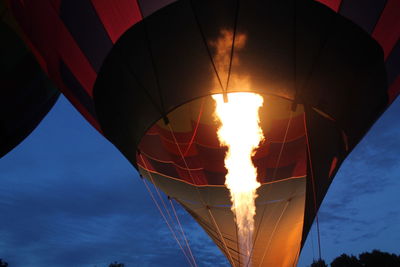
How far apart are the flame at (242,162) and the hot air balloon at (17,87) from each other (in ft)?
13.4

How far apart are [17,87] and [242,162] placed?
472cm

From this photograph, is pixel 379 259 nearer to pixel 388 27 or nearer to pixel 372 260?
pixel 372 260

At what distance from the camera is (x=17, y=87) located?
24.2ft

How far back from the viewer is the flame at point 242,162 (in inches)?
230

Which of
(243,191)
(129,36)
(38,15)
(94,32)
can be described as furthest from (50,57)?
(243,191)

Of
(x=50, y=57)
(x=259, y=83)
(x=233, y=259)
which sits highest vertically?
(x=50, y=57)

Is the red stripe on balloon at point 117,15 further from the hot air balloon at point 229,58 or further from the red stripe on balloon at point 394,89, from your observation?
the red stripe on balloon at point 394,89

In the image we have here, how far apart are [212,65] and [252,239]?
3.69 metres

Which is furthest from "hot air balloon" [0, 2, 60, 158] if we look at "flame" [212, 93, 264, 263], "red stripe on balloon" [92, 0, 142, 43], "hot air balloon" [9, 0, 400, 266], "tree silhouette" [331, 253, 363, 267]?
"tree silhouette" [331, 253, 363, 267]

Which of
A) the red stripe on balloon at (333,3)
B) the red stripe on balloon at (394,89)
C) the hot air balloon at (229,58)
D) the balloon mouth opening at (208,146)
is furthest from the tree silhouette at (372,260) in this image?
the red stripe on balloon at (333,3)

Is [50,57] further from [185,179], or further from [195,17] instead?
[185,179]

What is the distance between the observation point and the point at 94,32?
430 centimetres

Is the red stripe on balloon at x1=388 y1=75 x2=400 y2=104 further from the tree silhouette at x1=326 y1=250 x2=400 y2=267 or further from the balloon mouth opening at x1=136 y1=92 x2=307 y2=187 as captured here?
the tree silhouette at x1=326 y1=250 x2=400 y2=267

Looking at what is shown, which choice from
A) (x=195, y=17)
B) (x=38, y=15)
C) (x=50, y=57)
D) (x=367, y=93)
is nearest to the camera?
(x=195, y=17)
